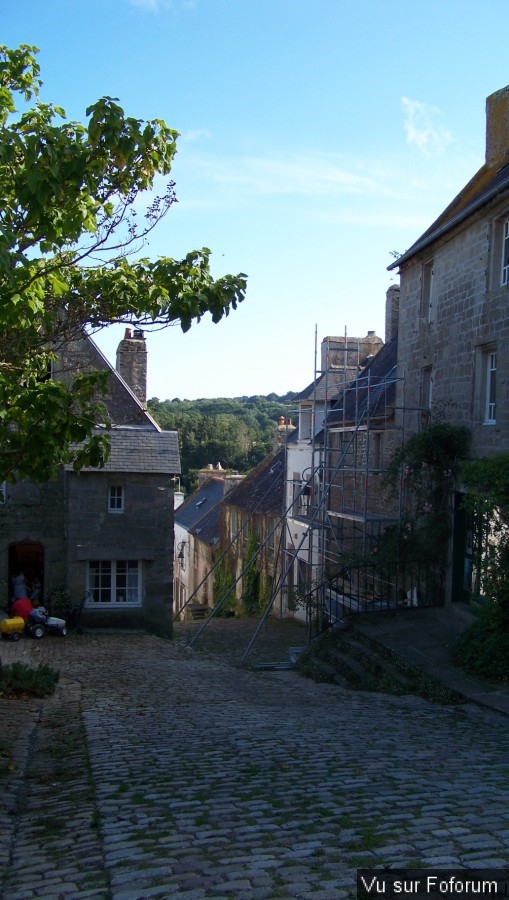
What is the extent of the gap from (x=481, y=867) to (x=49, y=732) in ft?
21.0

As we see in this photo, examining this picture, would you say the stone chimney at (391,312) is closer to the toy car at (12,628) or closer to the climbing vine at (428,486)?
the climbing vine at (428,486)

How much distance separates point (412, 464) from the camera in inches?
635

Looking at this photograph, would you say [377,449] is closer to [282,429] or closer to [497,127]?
[497,127]

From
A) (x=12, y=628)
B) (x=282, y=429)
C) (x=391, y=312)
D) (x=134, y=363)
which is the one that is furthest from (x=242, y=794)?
(x=282, y=429)

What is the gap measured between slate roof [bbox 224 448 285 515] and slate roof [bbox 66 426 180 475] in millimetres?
7271

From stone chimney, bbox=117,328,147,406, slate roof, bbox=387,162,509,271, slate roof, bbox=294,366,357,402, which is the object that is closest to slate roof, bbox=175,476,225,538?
slate roof, bbox=294,366,357,402

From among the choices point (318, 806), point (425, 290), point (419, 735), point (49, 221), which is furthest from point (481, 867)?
point (425, 290)

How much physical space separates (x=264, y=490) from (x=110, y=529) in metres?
11.7

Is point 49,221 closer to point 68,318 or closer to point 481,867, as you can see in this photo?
point 68,318

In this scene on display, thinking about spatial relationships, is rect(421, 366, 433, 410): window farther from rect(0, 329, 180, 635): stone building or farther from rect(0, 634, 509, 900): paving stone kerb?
rect(0, 634, 509, 900): paving stone kerb

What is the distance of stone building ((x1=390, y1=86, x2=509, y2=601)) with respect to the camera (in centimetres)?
1415

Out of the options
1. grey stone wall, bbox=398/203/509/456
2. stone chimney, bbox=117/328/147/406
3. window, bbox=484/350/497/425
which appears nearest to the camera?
grey stone wall, bbox=398/203/509/456

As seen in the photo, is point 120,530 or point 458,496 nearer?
point 458,496

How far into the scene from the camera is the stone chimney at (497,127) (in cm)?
1661
